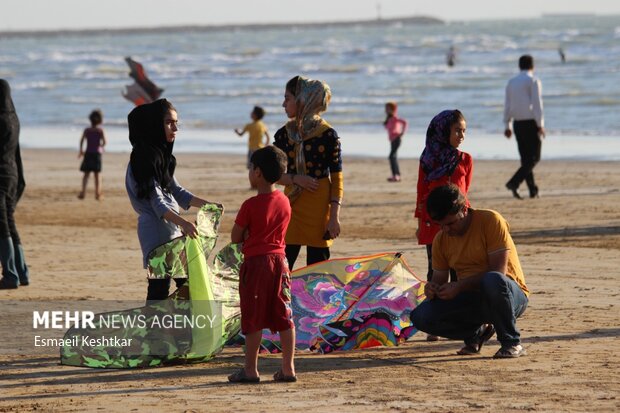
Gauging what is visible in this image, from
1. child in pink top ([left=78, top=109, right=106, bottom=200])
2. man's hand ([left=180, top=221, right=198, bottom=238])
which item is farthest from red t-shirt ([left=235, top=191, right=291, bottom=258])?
child in pink top ([left=78, top=109, right=106, bottom=200])

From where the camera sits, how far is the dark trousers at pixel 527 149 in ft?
50.8

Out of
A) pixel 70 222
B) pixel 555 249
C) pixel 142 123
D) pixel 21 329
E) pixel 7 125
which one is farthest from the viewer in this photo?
pixel 70 222

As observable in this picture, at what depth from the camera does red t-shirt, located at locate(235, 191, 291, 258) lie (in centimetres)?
646

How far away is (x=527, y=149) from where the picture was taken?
15.5m

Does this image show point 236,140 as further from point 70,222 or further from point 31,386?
point 31,386

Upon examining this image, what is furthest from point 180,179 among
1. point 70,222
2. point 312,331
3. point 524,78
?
point 312,331

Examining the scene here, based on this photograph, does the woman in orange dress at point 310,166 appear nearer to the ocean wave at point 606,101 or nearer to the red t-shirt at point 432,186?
the red t-shirt at point 432,186

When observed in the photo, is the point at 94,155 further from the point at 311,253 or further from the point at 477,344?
the point at 477,344

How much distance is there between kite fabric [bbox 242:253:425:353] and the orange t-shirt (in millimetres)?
516

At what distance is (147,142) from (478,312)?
211 centimetres

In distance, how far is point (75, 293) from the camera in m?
9.62

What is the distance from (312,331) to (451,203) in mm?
1239

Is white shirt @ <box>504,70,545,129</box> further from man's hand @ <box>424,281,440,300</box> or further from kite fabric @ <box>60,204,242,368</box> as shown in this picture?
kite fabric @ <box>60,204,242,368</box>

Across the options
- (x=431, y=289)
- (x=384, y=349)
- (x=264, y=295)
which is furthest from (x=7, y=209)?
(x=431, y=289)
